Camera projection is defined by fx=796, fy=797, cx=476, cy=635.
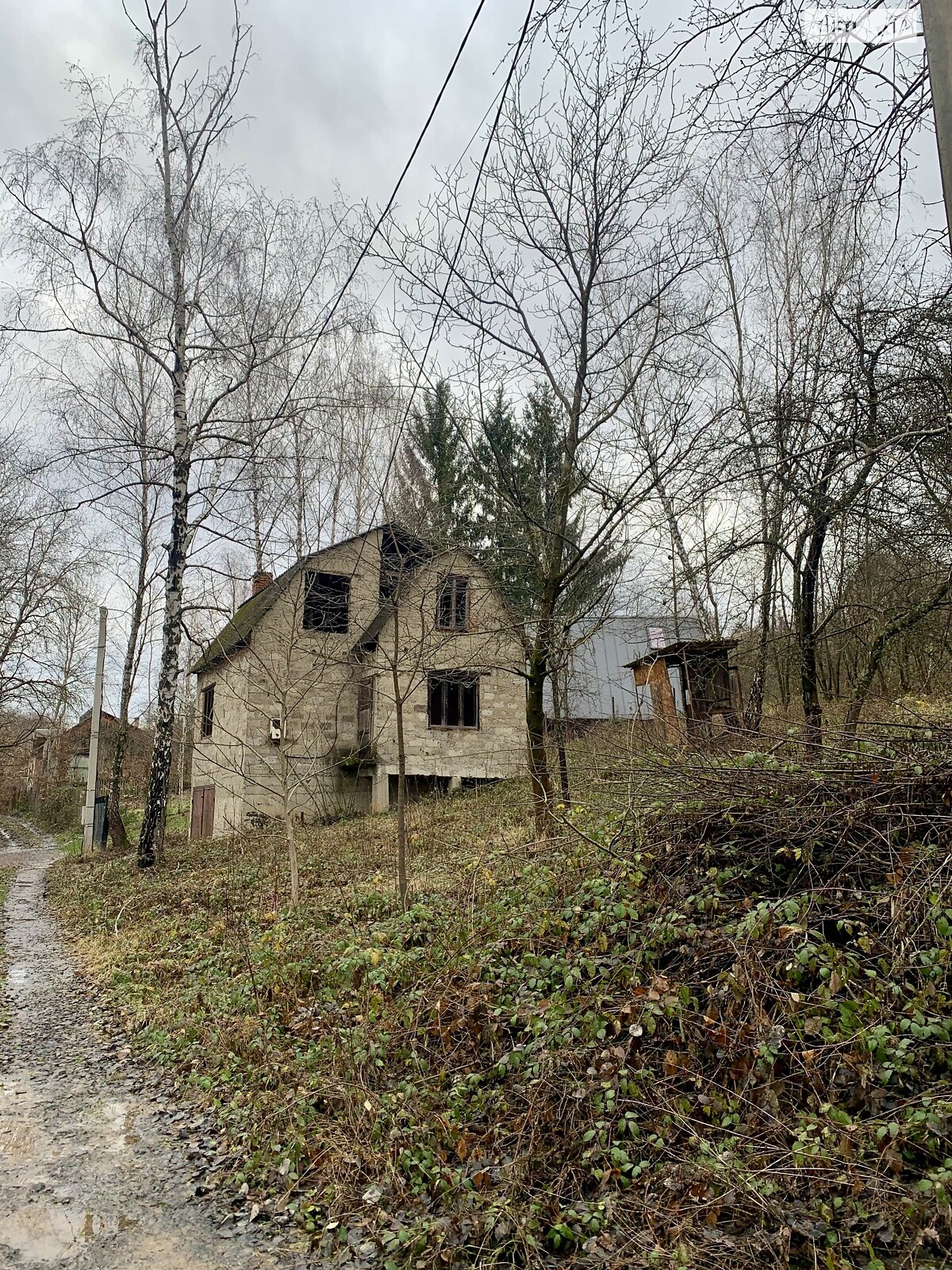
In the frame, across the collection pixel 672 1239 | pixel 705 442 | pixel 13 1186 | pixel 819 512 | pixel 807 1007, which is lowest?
pixel 13 1186

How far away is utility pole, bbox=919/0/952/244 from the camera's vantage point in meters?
2.35

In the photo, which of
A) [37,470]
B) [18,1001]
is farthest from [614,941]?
[37,470]

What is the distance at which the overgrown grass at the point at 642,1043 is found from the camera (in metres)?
3.08

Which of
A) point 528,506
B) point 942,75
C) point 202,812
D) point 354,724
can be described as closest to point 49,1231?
point 942,75

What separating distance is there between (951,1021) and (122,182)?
1697 centimetres

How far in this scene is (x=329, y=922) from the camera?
801 cm

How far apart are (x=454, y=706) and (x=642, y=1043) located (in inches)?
675

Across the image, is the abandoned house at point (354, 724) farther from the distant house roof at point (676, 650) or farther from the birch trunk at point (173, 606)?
the distant house roof at point (676, 650)

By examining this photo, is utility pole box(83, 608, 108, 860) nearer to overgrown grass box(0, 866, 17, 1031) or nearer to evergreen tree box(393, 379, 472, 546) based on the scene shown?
overgrown grass box(0, 866, 17, 1031)

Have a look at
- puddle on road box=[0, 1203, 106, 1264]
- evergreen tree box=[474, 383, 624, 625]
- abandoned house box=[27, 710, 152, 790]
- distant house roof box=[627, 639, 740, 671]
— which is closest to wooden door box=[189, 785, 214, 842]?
abandoned house box=[27, 710, 152, 790]

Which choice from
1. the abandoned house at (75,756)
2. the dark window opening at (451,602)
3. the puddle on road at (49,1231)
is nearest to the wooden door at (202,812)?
the dark window opening at (451,602)

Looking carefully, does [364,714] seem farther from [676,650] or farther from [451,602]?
[676,650]

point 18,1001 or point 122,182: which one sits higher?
point 122,182

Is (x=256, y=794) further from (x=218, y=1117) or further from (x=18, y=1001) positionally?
(x=218, y=1117)
